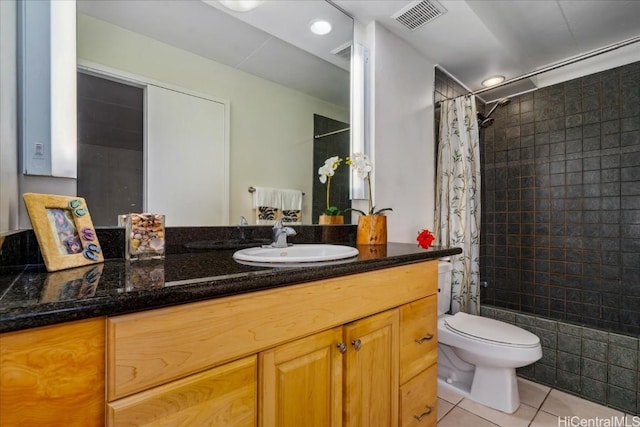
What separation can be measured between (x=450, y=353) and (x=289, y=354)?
1.57m

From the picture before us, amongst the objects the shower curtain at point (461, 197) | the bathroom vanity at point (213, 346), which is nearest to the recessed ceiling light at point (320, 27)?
the shower curtain at point (461, 197)

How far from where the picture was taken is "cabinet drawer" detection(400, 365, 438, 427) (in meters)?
1.12

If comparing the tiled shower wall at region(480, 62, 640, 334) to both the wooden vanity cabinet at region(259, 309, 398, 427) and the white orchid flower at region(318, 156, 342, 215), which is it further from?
the wooden vanity cabinet at region(259, 309, 398, 427)

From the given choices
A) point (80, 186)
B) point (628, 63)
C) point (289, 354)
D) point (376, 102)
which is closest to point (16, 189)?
point (80, 186)

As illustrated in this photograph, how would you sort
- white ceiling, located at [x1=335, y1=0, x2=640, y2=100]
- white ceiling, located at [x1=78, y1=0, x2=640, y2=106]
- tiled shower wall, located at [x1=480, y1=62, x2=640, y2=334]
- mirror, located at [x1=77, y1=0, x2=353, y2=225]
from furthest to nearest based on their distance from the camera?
tiled shower wall, located at [x1=480, y1=62, x2=640, y2=334] → white ceiling, located at [x1=335, y1=0, x2=640, y2=100] → white ceiling, located at [x1=78, y1=0, x2=640, y2=106] → mirror, located at [x1=77, y1=0, x2=353, y2=225]

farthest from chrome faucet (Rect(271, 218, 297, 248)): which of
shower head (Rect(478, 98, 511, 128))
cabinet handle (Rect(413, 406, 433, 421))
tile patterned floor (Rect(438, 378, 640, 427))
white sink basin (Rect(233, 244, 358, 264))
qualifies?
shower head (Rect(478, 98, 511, 128))

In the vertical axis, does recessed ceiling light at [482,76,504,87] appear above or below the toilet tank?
above

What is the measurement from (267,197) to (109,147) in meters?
0.63

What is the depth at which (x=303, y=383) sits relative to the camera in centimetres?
81

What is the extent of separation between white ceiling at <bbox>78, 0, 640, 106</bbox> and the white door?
0.25m

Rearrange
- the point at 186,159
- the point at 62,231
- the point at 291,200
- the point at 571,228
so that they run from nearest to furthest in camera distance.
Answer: the point at 62,231 < the point at 186,159 < the point at 291,200 < the point at 571,228

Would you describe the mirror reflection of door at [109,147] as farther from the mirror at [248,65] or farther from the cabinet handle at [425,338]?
the cabinet handle at [425,338]

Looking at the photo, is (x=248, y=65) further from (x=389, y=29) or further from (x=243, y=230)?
(x=389, y=29)

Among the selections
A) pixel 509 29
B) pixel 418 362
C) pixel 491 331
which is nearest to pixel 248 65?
pixel 418 362
